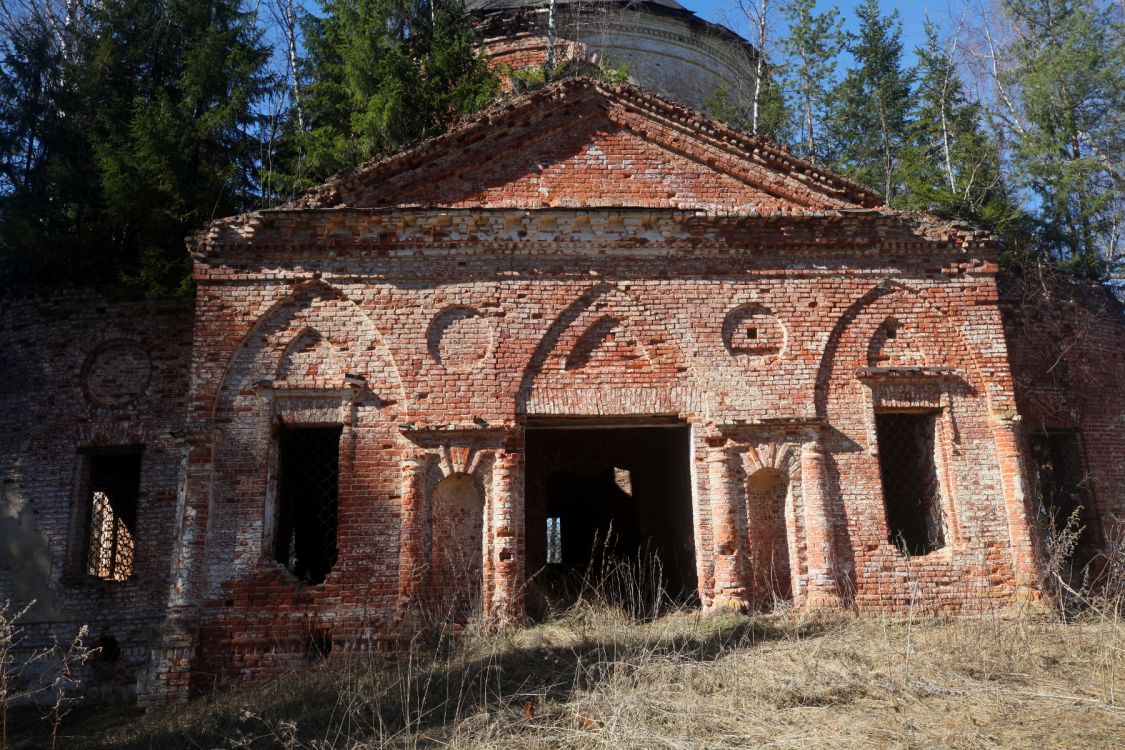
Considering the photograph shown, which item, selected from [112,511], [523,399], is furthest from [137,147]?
[523,399]

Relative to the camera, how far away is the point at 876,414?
9.96 m

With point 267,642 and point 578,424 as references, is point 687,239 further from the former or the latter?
point 267,642

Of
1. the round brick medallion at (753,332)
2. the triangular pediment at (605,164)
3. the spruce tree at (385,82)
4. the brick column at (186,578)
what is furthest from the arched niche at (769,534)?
the spruce tree at (385,82)

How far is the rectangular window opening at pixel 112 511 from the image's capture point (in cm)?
1133

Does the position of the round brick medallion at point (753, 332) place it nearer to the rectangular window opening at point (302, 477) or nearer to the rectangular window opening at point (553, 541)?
the rectangular window opening at point (302, 477)

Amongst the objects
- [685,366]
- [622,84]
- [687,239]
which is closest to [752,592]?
[685,366]

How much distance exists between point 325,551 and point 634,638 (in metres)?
4.59

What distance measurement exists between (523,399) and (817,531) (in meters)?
3.54

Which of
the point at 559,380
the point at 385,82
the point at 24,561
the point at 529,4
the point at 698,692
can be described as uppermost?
the point at 529,4

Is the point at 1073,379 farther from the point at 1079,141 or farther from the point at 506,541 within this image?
the point at 506,541

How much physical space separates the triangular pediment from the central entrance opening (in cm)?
282

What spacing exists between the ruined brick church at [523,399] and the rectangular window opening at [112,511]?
29 cm

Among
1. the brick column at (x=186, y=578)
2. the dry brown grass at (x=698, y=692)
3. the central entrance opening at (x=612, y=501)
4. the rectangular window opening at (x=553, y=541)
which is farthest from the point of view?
the rectangular window opening at (x=553, y=541)

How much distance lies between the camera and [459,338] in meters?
9.62
